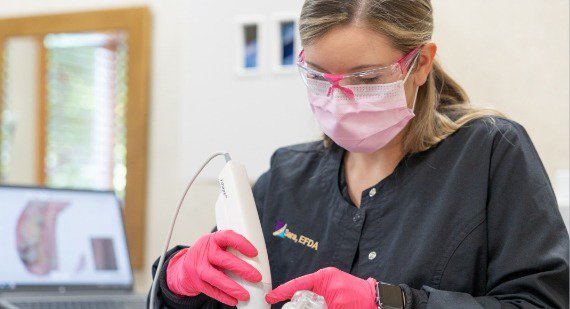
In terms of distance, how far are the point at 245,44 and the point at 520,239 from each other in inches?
60.1

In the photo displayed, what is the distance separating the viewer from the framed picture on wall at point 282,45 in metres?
2.33

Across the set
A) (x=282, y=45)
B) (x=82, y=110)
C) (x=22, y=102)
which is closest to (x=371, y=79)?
(x=282, y=45)

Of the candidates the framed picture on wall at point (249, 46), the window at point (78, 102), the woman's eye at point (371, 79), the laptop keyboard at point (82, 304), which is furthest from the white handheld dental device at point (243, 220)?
the window at point (78, 102)

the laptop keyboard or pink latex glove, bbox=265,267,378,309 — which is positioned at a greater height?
pink latex glove, bbox=265,267,378,309

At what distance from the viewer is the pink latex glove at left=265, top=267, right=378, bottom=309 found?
1051mm

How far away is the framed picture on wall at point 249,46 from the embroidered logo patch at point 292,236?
1115 millimetres

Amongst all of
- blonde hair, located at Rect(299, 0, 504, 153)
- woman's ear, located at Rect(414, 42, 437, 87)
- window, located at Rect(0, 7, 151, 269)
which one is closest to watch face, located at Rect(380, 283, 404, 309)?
blonde hair, located at Rect(299, 0, 504, 153)

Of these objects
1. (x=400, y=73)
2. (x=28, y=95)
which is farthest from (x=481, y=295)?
(x=28, y=95)

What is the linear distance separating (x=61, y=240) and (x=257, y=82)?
0.82 metres

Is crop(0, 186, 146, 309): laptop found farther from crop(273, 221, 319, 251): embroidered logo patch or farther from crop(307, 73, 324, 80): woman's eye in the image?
crop(307, 73, 324, 80): woman's eye

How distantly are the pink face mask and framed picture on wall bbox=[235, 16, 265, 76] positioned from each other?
44.4 inches

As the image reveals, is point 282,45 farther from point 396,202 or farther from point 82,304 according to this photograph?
point 396,202

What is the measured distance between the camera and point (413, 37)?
1.22 metres

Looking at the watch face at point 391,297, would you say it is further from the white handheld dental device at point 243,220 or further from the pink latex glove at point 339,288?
the white handheld dental device at point 243,220
